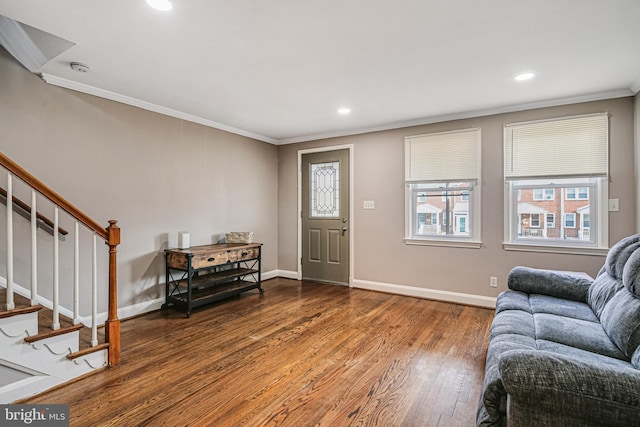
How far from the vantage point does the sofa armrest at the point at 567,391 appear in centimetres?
108

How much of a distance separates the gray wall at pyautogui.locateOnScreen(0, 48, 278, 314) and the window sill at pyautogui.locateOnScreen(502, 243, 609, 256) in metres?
3.56

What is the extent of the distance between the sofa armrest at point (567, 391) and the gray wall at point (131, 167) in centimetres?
352

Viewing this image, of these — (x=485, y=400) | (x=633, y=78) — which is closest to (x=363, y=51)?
(x=485, y=400)

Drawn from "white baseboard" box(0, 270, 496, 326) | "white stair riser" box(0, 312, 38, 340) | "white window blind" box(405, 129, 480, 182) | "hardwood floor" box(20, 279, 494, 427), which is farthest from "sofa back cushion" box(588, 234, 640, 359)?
"white stair riser" box(0, 312, 38, 340)

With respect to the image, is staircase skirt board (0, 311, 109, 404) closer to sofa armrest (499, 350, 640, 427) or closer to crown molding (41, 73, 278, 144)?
crown molding (41, 73, 278, 144)

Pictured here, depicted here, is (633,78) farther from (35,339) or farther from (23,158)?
(23,158)

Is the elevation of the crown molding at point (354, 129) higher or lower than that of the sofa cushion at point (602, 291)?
higher

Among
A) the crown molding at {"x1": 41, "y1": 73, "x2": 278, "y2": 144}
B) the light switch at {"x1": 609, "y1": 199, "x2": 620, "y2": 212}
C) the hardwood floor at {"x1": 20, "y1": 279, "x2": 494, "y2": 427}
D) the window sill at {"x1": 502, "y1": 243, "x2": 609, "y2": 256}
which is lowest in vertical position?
the hardwood floor at {"x1": 20, "y1": 279, "x2": 494, "y2": 427}

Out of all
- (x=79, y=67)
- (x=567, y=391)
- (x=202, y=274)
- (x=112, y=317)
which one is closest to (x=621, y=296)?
(x=567, y=391)

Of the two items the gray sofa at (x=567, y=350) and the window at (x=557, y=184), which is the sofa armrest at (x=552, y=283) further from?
the window at (x=557, y=184)

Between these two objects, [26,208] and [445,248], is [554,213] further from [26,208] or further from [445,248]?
[26,208]

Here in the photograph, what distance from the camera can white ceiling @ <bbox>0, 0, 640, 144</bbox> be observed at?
6.35ft

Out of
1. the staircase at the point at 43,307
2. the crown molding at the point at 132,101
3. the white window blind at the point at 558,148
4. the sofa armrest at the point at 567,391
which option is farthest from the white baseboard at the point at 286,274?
the sofa armrest at the point at 567,391

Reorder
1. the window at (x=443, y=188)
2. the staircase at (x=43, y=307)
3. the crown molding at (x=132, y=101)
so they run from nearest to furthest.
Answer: the staircase at (x=43, y=307) → the crown molding at (x=132, y=101) → the window at (x=443, y=188)
